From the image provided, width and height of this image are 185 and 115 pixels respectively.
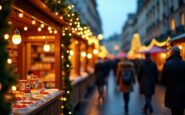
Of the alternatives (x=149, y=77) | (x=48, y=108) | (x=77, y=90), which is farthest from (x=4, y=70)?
(x=77, y=90)

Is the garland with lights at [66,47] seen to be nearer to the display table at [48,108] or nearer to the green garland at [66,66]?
the green garland at [66,66]

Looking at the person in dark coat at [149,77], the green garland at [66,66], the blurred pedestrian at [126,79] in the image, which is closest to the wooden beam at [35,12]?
the green garland at [66,66]

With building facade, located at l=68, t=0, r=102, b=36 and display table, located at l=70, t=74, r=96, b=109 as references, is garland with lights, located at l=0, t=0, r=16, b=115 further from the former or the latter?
building facade, located at l=68, t=0, r=102, b=36

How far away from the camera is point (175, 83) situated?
8891 mm

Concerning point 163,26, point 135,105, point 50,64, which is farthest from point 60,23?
point 163,26

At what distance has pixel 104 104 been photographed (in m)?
18.4

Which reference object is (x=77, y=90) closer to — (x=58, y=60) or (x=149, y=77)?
(x=149, y=77)

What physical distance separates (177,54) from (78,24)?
5.51 metres

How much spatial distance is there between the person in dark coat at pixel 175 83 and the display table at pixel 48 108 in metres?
2.62

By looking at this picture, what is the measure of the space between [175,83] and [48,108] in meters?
2.83

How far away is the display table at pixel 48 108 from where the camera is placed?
7.41 meters

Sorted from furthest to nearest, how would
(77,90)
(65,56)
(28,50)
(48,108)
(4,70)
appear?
(77,90) → (28,50) → (65,56) → (48,108) → (4,70)

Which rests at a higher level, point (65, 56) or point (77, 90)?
point (65, 56)

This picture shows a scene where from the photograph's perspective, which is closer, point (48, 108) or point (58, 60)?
point (48, 108)
